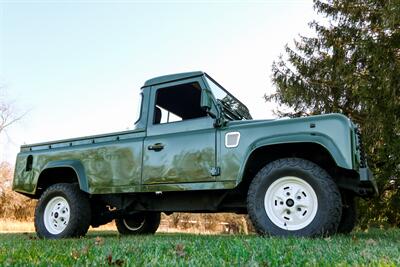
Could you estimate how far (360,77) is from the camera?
12070 millimetres

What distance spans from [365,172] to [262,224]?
122 cm

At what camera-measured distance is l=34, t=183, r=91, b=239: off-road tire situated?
221 inches

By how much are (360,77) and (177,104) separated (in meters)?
8.35

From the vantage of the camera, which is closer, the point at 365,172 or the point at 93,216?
the point at 365,172

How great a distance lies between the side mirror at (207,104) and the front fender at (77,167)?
7.06 feet

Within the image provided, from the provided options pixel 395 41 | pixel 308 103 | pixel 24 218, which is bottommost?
pixel 24 218

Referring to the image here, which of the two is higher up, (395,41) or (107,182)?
(395,41)

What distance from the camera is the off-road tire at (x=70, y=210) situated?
5.61 m

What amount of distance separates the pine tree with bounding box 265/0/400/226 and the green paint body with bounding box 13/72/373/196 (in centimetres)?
766

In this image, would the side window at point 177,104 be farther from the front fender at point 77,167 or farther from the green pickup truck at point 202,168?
the front fender at point 77,167

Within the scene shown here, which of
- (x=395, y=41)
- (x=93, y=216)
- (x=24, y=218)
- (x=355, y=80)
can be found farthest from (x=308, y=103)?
(x=24, y=218)

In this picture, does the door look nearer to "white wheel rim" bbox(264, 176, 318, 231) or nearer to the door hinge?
the door hinge

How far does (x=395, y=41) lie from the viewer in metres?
11.7

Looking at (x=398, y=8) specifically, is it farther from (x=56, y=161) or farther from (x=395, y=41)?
(x=56, y=161)
